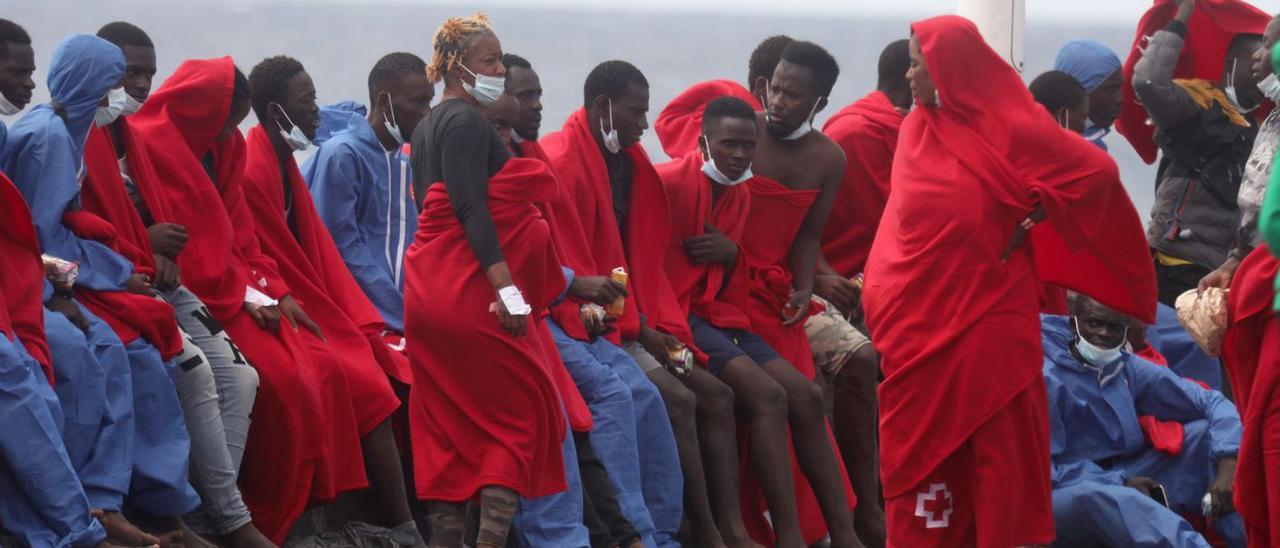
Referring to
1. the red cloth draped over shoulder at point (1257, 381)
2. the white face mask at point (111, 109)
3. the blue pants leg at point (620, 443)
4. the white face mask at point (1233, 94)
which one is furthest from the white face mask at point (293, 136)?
the white face mask at point (1233, 94)

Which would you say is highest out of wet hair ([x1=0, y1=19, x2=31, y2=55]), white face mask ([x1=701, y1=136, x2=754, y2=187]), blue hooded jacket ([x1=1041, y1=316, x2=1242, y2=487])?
wet hair ([x1=0, y1=19, x2=31, y2=55])

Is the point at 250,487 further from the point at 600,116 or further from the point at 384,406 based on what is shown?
the point at 600,116

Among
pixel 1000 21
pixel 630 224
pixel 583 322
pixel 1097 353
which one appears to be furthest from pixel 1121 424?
pixel 1000 21

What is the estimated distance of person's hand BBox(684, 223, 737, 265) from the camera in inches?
345

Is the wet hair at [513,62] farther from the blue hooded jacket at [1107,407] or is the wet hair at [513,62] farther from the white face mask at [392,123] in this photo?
the blue hooded jacket at [1107,407]

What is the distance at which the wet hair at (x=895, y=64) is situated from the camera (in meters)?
9.85

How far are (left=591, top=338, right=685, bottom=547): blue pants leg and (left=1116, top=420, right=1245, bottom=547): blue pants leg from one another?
1934mm

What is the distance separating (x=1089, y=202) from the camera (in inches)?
292

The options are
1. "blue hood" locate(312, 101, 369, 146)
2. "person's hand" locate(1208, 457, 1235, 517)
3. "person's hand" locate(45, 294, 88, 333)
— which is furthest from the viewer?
"blue hood" locate(312, 101, 369, 146)

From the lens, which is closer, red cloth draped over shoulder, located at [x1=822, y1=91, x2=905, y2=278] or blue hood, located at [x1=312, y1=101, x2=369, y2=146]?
blue hood, located at [x1=312, y1=101, x2=369, y2=146]

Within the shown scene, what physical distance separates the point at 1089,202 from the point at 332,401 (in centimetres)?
273

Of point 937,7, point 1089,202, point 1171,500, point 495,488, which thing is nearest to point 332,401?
point 495,488

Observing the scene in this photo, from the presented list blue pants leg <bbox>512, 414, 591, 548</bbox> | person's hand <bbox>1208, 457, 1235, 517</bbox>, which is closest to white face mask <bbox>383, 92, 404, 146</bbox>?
blue pants leg <bbox>512, 414, 591, 548</bbox>

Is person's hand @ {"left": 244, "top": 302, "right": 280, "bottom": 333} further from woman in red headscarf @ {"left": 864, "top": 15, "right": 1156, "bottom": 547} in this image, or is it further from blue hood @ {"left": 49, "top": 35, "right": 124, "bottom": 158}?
woman in red headscarf @ {"left": 864, "top": 15, "right": 1156, "bottom": 547}
